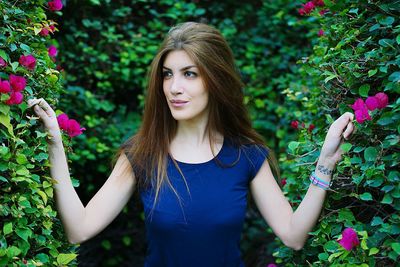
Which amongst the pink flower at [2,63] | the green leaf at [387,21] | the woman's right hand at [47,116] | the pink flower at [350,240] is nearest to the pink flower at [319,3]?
the green leaf at [387,21]

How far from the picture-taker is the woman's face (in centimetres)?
241

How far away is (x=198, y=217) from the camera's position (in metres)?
2.37

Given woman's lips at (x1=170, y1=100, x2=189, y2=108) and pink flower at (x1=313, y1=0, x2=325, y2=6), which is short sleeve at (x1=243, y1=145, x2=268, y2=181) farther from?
pink flower at (x1=313, y1=0, x2=325, y2=6)

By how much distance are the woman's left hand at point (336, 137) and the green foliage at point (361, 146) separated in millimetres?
42

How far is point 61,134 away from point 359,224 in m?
1.14

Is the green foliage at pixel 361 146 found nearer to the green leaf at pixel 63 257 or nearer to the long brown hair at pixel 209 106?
the long brown hair at pixel 209 106

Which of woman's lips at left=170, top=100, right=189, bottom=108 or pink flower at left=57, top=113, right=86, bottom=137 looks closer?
pink flower at left=57, top=113, right=86, bottom=137

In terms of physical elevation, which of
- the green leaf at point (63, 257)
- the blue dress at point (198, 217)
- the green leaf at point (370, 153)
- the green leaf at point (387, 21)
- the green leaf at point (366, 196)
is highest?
the green leaf at point (387, 21)

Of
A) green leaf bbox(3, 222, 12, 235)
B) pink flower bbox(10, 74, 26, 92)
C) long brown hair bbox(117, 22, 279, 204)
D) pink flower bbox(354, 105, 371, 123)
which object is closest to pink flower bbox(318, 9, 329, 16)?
long brown hair bbox(117, 22, 279, 204)

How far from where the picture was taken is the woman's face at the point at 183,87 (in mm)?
2412

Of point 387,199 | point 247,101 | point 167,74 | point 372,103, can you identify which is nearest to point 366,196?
point 387,199

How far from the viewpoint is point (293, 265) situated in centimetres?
249

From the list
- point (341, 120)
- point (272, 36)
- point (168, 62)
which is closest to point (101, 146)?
point (168, 62)

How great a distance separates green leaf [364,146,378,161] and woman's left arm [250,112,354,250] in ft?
0.40
